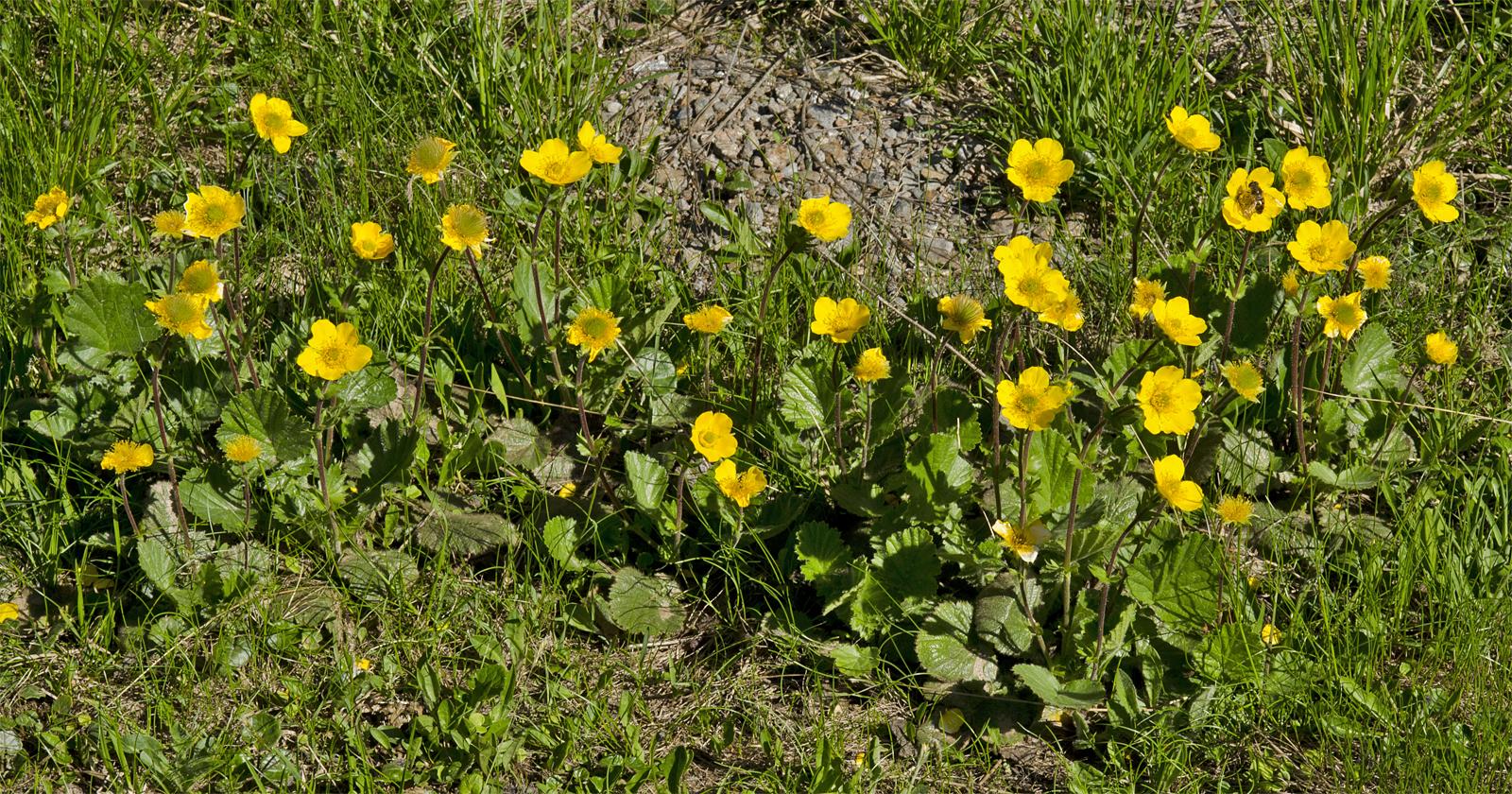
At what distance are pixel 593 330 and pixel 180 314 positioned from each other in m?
0.75

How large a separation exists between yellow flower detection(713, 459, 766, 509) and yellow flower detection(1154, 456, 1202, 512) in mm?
749

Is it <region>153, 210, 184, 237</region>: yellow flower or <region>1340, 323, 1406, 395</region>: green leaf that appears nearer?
<region>153, 210, 184, 237</region>: yellow flower

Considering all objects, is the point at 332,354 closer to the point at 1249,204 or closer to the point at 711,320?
the point at 711,320

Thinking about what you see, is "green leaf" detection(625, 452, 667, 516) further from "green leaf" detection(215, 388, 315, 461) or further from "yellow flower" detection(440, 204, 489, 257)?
"green leaf" detection(215, 388, 315, 461)

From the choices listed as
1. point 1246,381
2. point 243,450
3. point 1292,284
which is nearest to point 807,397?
point 1246,381

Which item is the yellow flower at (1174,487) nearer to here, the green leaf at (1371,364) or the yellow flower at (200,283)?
the green leaf at (1371,364)

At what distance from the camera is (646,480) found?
9.02 ft

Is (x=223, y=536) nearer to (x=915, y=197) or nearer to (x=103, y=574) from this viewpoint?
(x=103, y=574)

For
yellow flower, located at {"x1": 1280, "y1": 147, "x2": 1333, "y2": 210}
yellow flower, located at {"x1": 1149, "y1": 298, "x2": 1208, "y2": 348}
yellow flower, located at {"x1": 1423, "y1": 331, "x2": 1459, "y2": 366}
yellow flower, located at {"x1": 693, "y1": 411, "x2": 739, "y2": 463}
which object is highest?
yellow flower, located at {"x1": 1280, "y1": 147, "x2": 1333, "y2": 210}

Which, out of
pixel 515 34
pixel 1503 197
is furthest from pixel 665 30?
pixel 1503 197

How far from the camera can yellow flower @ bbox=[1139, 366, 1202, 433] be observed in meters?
2.37

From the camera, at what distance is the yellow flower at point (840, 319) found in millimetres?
2635

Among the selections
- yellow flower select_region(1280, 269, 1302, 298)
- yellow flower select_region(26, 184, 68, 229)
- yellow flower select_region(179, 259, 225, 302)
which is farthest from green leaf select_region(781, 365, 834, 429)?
yellow flower select_region(26, 184, 68, 229)

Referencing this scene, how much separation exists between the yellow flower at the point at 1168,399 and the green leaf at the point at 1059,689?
47 cm
